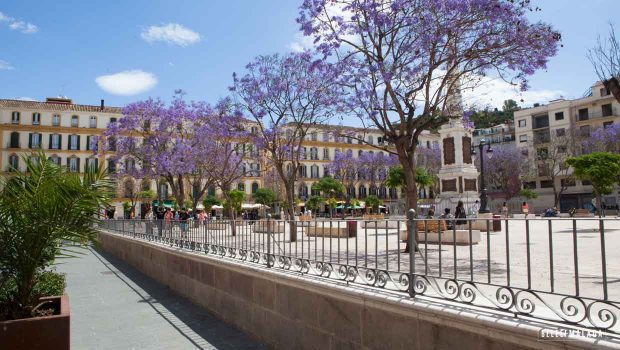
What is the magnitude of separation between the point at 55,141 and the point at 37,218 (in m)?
64.4

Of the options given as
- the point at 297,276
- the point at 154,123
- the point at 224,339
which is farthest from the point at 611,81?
the point at 154,123

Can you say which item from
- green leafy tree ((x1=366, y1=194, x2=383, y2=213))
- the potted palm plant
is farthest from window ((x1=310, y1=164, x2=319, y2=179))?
the potted palm plant

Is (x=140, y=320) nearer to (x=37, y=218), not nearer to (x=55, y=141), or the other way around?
(x=37, y=218)

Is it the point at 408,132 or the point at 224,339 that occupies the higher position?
the point at 408,132

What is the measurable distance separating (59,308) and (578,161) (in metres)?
20.0

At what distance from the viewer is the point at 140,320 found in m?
7.77

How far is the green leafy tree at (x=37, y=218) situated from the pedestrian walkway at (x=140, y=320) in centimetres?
50

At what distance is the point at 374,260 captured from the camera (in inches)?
184

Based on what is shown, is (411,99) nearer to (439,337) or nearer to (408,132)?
(408,132)

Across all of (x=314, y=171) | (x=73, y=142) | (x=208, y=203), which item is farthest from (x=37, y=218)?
(x=314, y=171)

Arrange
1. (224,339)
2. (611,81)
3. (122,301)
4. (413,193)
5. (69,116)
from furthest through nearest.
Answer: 1. (69,116)
2. (413,193)
3. (122,301)
4. (611,81)
5. (224,339)

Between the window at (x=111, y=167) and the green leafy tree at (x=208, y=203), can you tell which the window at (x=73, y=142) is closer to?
the green leafy tree at (x=208, y=203)

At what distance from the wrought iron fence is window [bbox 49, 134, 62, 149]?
208 ft

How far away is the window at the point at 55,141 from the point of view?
60.4 metres
